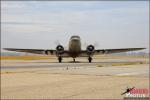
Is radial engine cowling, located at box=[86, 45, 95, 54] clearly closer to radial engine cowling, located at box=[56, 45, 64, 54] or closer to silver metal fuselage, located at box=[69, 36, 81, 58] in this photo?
silver metal fuselage, located at box=[69, 36, 81, 58]

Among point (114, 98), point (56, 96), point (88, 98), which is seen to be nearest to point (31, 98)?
point (56, 96)

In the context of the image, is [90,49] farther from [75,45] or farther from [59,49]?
[59,49]

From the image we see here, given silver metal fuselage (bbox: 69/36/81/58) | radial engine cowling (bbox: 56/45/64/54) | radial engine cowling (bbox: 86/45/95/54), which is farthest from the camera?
silver metal fuselage (bbox: 69/36/81/58)

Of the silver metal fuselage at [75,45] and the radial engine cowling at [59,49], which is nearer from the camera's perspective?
the radial engine cowling at [59,49]

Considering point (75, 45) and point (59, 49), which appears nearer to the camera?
point (59, 49)

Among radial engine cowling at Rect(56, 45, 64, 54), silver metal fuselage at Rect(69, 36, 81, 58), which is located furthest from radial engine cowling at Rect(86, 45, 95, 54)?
radial engine cowling at Rect(56, 45, 64, 54)

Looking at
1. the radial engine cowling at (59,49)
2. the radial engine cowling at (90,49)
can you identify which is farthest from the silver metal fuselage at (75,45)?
the radial engine cowling at (59,49)

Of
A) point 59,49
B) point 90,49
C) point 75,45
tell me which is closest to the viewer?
point 59,49

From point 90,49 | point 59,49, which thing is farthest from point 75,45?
point 59,49

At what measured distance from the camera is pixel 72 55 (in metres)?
59.4

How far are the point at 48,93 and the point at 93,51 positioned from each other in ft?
152

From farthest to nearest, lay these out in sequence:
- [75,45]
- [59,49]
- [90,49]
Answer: [75,45] → [90,49] → [59,49]

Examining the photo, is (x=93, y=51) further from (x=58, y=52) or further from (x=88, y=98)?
(x=88, y=98)

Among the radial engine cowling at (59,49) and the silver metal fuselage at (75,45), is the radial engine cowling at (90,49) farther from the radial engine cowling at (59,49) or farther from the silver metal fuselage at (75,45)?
the radial engine cowling at (59,49)
